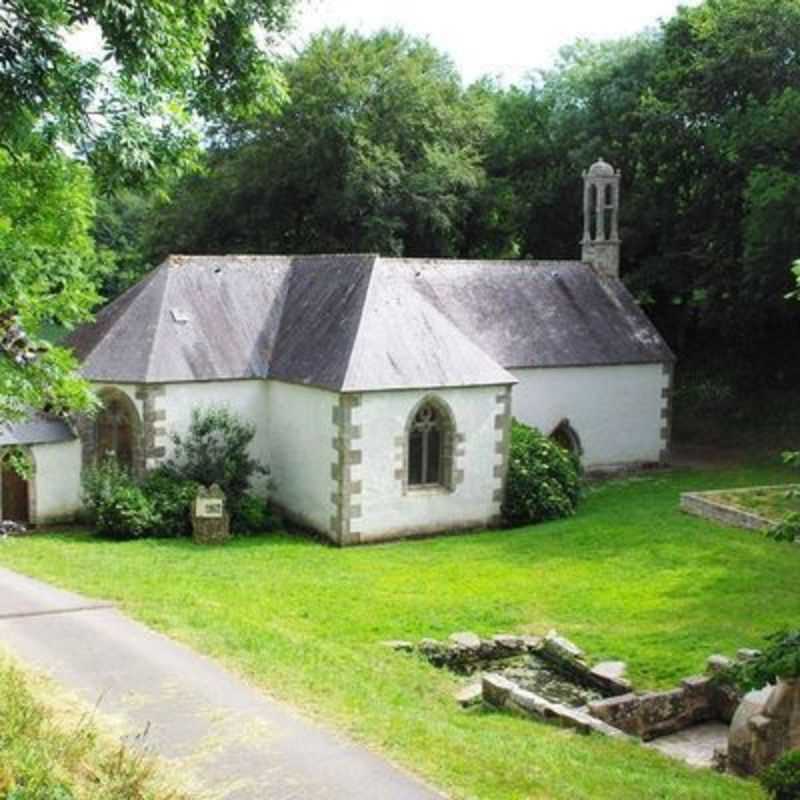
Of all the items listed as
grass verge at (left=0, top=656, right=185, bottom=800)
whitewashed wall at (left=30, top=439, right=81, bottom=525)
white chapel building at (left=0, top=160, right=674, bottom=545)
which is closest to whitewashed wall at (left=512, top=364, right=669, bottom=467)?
white chapel building at (left=0, top=160, right=674, bottom=545)

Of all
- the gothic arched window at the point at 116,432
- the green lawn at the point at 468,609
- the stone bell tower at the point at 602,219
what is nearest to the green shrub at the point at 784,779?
the green lawn at the point at 468,609

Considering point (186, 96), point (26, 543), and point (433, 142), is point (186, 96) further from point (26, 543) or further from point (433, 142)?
point (433, 142)

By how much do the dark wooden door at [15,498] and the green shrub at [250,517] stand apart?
4.70m

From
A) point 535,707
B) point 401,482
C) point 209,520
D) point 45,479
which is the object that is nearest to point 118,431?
point 45,479

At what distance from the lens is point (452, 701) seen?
1422 cm

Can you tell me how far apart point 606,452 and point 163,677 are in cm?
2135

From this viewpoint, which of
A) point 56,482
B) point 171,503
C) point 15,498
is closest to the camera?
point 171,503

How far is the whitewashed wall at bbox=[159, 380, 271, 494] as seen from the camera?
24750 millimetres

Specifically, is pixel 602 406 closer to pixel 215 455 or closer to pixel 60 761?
pixel 215 455

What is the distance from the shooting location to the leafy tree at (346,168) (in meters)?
40.4

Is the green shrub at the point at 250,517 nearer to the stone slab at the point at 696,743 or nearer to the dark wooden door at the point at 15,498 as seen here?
the dark wooden door at the point at 15,498

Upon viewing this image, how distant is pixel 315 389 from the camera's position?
24.5 metres

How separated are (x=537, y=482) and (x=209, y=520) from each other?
25.9 ft

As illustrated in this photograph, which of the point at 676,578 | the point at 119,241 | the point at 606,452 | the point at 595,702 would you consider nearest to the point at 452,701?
the point at 595,702
